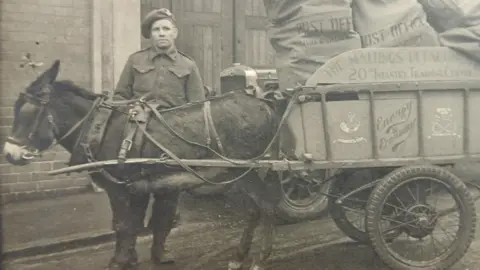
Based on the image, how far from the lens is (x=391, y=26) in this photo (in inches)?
137

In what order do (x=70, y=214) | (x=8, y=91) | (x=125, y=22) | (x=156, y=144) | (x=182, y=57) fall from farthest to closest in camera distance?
(x=125, y=22), (x=70, y=214), (x=182, y=57), (x=8, y=91), (x=156, y=144)

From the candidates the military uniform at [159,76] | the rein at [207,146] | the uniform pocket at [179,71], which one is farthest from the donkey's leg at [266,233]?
the uniform pocket at [179,71]

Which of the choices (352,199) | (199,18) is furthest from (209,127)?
(199,18)

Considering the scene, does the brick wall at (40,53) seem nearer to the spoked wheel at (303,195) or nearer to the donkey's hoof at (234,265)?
the donkey's hoof at (234,265)

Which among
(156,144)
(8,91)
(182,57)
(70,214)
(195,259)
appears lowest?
(195,259)

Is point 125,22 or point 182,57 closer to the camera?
point 182,57

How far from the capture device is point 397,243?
360 centimetres

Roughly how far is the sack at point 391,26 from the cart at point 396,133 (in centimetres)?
18

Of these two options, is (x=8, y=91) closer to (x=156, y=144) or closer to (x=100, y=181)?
(x=100, y=181)

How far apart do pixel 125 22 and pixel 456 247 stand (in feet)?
11.4

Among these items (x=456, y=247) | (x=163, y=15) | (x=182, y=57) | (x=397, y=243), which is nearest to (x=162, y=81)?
(x=182, y=57)

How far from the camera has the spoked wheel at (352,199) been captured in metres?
3.53

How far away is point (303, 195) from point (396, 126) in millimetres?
1136

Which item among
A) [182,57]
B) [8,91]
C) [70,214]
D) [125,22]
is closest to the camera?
[8,91]
